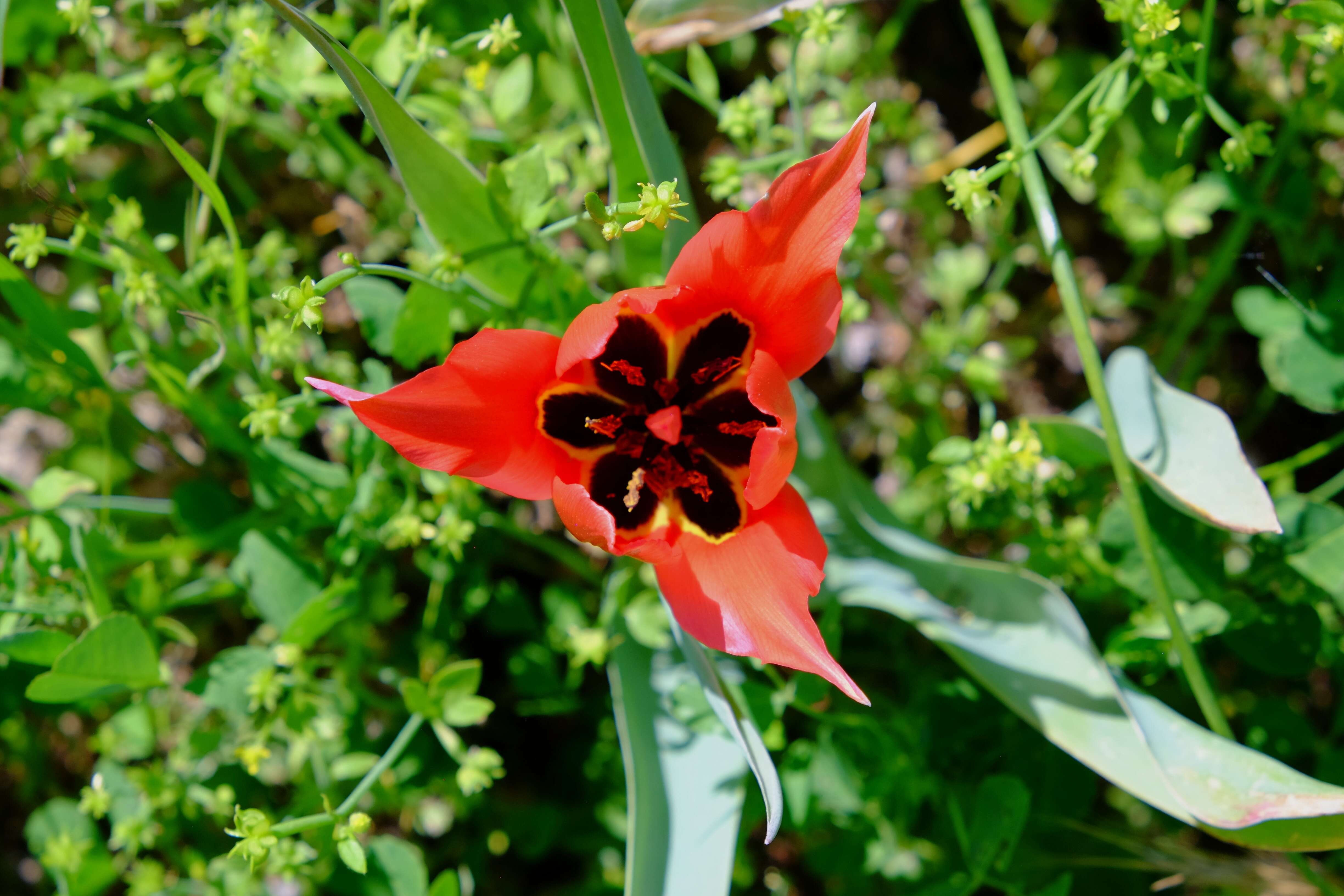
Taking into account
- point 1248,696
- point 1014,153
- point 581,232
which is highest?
point 1014,153

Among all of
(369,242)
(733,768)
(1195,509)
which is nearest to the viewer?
(1195,509)

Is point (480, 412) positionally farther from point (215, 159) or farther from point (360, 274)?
point (215, 159)

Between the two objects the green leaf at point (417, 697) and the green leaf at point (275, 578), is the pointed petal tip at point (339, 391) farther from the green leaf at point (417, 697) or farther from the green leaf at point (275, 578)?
the green leaf at point (275, 578)

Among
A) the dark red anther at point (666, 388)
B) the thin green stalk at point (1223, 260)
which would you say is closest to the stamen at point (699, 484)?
the dark red anther at point (666, 388)

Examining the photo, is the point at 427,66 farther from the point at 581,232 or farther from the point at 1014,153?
the point at 1014,153

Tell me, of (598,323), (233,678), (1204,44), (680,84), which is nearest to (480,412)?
(598,323)

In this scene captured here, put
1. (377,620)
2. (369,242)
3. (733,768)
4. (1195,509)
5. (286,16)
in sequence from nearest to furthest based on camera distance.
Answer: (286,16), (1195,509), (733,768), (377,620), (369,242)

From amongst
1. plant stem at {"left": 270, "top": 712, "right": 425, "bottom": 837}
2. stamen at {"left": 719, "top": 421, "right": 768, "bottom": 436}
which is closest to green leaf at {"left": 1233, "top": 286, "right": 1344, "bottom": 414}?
stamen at {"left": 719, "top": 421, "right": 768, "bottom": 436}

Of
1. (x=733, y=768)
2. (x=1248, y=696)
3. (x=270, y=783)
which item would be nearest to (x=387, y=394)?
(x=733, y=768)
